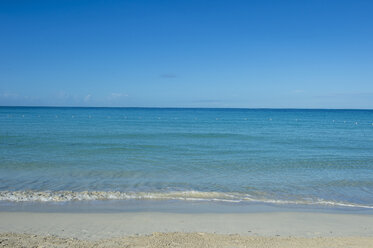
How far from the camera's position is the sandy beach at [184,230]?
263 inches

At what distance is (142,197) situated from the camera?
427 inches

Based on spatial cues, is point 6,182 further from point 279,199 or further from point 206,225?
point 279,199

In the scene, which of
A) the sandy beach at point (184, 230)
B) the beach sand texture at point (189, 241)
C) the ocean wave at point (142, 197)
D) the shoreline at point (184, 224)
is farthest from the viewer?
the ocean wave at point (142, 197)

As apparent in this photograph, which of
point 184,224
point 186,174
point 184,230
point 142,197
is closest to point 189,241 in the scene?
point 184,230

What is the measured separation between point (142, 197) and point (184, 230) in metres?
3.57

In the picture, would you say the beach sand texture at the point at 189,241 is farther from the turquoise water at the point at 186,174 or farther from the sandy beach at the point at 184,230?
the turquoise water at the point at 186,174

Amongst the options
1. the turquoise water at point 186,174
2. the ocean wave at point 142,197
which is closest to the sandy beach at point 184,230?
the ocean wave at point 142,197

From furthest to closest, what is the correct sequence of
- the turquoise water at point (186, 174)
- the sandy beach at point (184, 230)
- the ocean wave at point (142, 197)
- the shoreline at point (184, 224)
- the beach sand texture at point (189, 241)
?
1. the turquoise water at point (186, 174)
2. the ocean wave at point (142, 197)
3. the shoreline at point (184, 224)
4. the sandy beach at point (184, 230)
5. the beach sand texture at point (189, 241)

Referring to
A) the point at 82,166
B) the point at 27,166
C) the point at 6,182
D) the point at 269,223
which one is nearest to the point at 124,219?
the point at 269,223

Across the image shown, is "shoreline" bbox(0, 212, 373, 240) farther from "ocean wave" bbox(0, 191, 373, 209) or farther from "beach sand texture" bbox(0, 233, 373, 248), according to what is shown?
"ocean wave" bbox(0, 191, 373, 209)

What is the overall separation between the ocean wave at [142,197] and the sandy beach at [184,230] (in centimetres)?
140

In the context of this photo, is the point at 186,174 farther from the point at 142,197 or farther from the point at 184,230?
the point at 184,230

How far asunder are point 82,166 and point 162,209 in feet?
26.4

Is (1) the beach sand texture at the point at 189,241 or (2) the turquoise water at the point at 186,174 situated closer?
(1) the beach sand texture at the point at 189,241
